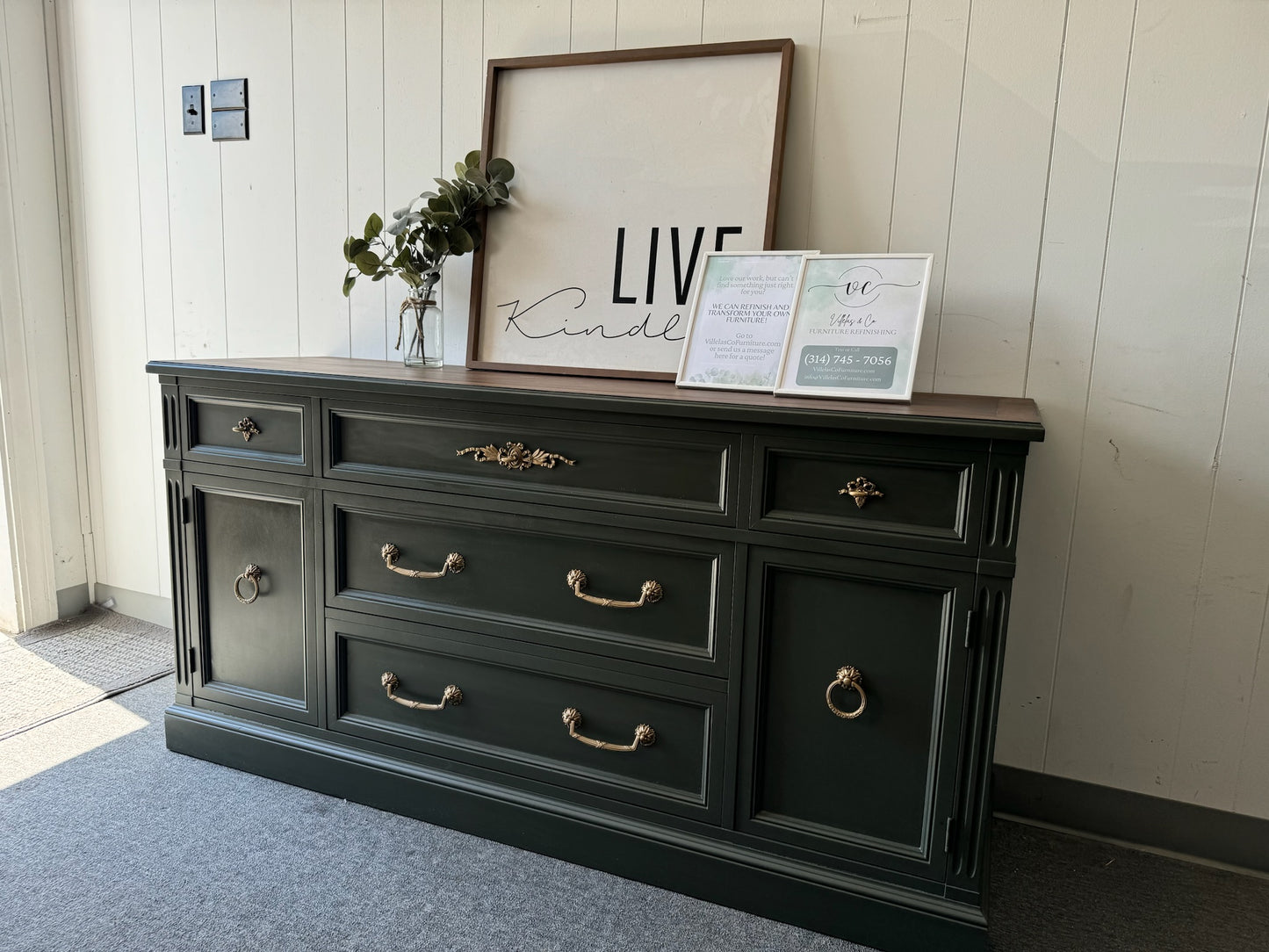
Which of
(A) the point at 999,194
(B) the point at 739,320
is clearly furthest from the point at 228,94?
(A) the point at 999,194

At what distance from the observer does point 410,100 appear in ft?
6.77

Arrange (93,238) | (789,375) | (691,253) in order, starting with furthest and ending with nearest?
(93,238) < (691,253) < (789,375)

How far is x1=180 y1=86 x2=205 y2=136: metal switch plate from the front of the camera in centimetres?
232

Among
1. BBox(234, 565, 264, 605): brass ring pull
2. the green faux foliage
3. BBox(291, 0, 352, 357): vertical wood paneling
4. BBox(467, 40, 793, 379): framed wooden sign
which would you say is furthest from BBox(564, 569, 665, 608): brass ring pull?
BBox(291, 0, 352, 357): vertical wood paneling

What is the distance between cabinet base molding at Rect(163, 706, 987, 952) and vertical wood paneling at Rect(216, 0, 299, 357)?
3.30ft

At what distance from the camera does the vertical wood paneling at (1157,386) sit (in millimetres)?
1464

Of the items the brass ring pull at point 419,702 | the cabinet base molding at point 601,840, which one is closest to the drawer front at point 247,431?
the brass ring pull at point 419,702

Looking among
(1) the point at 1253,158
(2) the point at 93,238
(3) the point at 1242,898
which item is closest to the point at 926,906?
(3) the point at 1242,898

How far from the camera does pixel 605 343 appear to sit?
6.07 ft

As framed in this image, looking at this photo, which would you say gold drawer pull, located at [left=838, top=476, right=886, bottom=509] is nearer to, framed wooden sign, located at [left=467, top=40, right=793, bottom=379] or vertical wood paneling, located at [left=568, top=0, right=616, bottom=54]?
framed wooden sign, located at [left=467, top=40, right=793, bottom=379]

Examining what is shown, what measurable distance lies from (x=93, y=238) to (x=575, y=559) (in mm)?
1977

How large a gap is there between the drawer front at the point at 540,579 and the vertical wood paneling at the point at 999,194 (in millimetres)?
654

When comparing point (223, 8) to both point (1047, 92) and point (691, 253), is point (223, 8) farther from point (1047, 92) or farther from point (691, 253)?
point (1047, 92)

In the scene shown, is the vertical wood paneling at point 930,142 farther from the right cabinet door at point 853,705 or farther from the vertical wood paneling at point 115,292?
the vertical wood paneling at point 115,292
